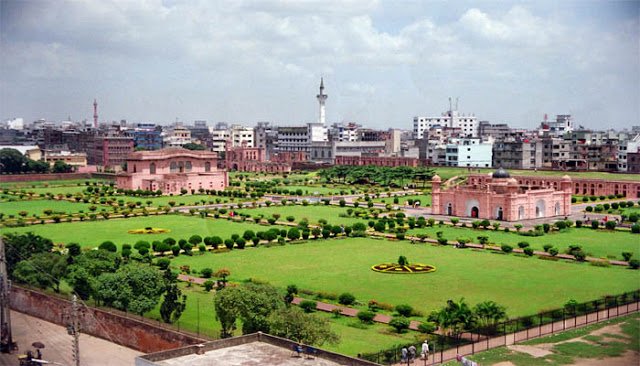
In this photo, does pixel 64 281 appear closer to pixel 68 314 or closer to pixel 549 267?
pixel 68 314

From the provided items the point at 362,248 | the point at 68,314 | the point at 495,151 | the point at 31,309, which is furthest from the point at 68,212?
the point at 495,151

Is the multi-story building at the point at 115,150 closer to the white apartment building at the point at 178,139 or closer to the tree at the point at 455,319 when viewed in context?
the white apartment building at the point at 178,139

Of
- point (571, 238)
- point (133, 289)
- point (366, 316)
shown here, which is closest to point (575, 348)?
point (366, 316)

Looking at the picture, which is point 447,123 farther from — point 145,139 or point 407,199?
point 407,199

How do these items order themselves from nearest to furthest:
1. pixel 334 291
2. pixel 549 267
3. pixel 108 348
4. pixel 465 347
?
pixel 465 347 < pixel 108 348 < pixel 334 291 < pixel 549 267

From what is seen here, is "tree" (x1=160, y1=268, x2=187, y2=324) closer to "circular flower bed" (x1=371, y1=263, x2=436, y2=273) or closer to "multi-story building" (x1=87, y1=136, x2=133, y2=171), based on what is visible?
"circular flower bed" (x1=371, y1=263, x2=436, y2=273)

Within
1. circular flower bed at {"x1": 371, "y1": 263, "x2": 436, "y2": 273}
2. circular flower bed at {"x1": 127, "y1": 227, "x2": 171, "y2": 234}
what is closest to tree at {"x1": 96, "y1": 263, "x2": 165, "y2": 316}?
circular flower bed at {"x1": 371, "y1": 263, "x2": 436, "y2": 273}
